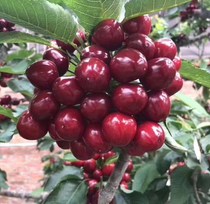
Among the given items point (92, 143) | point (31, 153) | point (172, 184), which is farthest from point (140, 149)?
point (31, 153)

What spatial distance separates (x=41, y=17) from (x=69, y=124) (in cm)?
19

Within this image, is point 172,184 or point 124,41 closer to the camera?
point 124,41

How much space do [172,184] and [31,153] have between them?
631 centimetres

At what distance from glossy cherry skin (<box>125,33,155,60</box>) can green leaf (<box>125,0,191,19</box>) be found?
39mm

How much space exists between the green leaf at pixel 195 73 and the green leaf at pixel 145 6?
0.18 meters

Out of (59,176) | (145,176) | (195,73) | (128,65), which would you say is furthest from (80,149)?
(145,176)

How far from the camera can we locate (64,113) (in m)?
0.75

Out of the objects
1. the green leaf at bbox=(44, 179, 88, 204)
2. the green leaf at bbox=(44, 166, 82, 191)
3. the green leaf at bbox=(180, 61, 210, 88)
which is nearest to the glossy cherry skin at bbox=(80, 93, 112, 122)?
the green leaf at bbox=(180, 61, 210, 88)

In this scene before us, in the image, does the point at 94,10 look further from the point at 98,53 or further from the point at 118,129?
the point at 118,129

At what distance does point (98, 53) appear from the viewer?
759mm

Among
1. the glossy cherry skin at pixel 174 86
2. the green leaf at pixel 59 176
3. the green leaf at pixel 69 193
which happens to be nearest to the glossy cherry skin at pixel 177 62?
the glossy cherry skin at pixel 174 86

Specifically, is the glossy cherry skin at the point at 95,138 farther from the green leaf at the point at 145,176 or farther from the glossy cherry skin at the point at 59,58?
the green leaf at the point at 145,176

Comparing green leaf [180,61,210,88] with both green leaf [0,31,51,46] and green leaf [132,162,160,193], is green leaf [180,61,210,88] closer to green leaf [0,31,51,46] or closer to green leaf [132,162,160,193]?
green leaf [0,31,51,46]

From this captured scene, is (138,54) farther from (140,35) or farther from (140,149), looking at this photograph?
(140,149)
